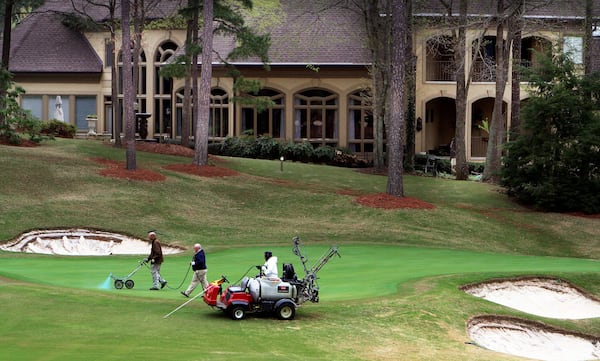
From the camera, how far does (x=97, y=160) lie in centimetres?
4525

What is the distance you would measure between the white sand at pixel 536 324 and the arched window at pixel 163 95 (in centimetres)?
4160

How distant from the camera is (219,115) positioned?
206 ft

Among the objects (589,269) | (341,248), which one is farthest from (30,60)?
(589,269)

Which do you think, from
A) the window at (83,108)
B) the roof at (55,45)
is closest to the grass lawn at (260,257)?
the window at (83,108)

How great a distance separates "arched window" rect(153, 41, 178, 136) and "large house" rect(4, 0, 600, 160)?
2.7 inches

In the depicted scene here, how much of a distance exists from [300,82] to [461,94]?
49.7 ft

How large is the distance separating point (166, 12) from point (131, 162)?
25.4m

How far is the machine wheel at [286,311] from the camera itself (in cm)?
1934

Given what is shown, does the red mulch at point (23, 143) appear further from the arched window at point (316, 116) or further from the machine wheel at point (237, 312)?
the machine wheel at point (237, 312)

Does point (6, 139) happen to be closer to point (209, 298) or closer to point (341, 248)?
point (341, 248)

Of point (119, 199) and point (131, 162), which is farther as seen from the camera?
point (131, 162)

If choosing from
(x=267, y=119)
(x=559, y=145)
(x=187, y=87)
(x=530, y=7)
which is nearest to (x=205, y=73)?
(x=187, y=87)

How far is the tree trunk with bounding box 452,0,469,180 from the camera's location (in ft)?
155

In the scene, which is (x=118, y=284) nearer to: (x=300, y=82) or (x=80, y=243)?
(x=80, y=243)
